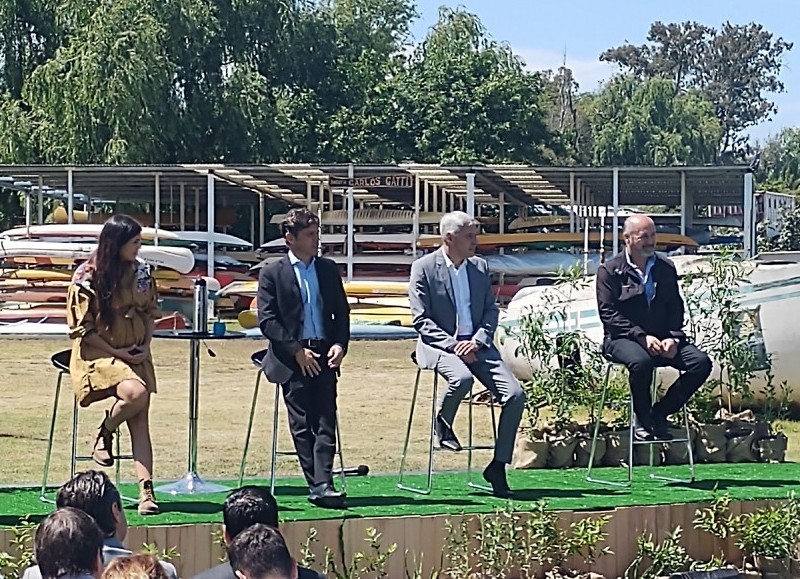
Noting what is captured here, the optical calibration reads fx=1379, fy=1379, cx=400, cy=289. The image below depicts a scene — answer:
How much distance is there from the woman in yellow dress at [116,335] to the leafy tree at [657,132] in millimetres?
52796

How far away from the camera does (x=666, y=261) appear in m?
8.41

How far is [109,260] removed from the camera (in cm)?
675

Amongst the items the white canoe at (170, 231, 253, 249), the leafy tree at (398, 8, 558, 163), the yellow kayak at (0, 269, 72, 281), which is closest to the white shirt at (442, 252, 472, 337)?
→ the yellow kayak at (0, 269, 72, 281)

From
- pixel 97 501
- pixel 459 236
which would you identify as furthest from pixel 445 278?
Answer: pixel 97 501

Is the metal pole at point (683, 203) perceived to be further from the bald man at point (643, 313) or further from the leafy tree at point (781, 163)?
the leafy tree at point (781, 163)

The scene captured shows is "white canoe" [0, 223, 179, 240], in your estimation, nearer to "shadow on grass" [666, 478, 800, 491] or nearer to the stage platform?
the stage platform

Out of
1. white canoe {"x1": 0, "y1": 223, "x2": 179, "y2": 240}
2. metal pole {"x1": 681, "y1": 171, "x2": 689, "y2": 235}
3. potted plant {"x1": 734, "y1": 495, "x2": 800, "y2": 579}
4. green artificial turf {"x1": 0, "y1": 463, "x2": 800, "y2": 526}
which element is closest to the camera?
green artificial turf {"x1": 0, "y1": 463, "x2": 800, "y2": 526}

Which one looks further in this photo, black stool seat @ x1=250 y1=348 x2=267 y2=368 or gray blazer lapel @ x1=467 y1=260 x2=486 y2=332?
gray blazer lapel @ x1=467 y1=260 x2=486 y2=332

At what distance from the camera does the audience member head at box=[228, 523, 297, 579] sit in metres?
4.18

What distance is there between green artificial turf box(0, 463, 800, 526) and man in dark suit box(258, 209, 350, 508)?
36cm

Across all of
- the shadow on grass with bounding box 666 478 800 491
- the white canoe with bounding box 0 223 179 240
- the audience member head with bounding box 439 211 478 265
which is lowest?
the shadow on grass with bounding box 666 478 800 491

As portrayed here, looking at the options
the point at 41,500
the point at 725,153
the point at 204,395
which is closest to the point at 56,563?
the point at 41,500

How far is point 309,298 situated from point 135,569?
11.7 ft

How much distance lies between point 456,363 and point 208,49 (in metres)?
30.6
